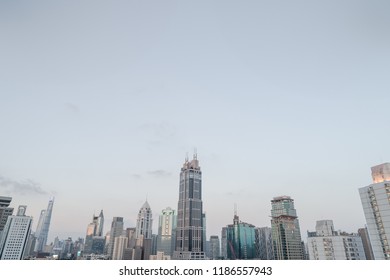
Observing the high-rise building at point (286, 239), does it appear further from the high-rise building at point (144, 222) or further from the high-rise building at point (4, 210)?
the high-rise building at point (4, 210)

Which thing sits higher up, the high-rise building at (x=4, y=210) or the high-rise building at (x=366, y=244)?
the high-rise building at (x=4, y=210)

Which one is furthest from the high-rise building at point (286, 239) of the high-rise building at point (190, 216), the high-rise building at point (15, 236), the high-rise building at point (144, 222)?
the high-rise building at point (15, 236)

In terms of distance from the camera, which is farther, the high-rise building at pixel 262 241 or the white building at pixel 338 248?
the high-rise building at pixel 262 241

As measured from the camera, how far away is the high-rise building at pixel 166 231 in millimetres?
143375

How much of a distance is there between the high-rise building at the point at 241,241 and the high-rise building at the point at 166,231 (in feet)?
101

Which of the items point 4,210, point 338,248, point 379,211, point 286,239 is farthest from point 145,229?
Result: point 379,211

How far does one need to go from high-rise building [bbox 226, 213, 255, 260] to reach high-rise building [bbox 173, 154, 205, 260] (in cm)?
2980

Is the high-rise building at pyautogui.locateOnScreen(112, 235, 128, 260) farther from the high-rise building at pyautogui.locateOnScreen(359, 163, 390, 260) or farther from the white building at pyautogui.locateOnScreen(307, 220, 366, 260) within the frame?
the high-rise building at pyautogui.locateOnScreen(359, 163, 390, 260)

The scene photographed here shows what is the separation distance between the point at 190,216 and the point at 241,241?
123 ft

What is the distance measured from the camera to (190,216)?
10894 centimetres

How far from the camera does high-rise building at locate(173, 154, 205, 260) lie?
102950 millimetres

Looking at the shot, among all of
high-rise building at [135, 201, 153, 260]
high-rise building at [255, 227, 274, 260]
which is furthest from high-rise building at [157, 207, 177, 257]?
high-rise building at [255, 227, 274, 260]

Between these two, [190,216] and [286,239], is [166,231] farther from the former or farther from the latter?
[286,239]
